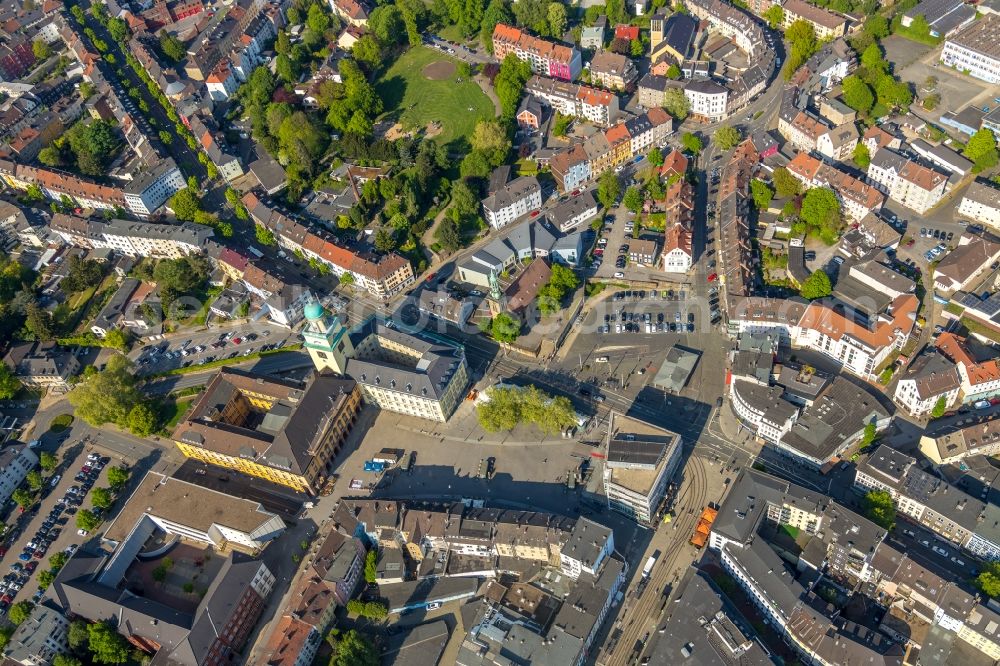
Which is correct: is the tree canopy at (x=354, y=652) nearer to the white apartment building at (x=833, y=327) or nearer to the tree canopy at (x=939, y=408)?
the white apartment building at (x=833, y=327)

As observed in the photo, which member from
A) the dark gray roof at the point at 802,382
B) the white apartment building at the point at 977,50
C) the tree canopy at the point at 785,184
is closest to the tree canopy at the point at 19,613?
the dark gray roof at the point at 802,382

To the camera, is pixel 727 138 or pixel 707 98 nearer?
pixel 727 138

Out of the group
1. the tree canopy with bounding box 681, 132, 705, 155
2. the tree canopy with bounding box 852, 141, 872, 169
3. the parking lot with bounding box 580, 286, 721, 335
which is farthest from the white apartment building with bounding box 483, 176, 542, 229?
the tree canopy with bounding box 852, 141, 872, 169

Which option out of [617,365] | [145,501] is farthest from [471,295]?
[145,501]

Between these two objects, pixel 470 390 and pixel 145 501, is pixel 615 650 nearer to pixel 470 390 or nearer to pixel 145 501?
pixel 470 390

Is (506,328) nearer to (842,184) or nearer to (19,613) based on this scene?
(842,184)

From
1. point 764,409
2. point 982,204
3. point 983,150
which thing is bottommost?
point 764,409

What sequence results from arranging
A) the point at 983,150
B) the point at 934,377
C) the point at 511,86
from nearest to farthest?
1. the point at 934,377
2. the point at 983,150
3. the point at 511,86

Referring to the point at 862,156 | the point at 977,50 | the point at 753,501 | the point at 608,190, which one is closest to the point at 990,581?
the point at 753,501
